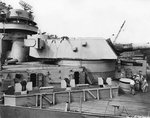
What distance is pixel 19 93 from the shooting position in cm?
→ 687

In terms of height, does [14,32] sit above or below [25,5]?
below

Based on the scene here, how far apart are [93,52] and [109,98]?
2.50 m

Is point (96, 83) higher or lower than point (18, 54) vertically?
lower

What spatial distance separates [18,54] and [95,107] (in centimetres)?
681

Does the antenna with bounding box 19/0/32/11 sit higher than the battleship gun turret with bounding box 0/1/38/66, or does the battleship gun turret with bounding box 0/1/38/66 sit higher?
the antenna with bounding box 19/0/32/11

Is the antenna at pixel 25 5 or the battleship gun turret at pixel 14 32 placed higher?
the antenna at pixel 25 5

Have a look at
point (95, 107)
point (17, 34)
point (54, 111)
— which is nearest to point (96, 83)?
point (95, 107)

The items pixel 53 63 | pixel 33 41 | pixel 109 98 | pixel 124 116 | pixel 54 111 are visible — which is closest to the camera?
pixel 124 116

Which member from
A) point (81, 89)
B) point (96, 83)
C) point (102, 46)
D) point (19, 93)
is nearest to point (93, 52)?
point (102, 46)

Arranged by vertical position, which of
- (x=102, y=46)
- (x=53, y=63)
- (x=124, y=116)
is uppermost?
(x=102, y=46)

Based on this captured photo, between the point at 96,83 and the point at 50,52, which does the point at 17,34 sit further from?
the point at 96,83

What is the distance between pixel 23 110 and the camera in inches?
243

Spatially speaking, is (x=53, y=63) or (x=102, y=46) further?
(x=53, y=63)

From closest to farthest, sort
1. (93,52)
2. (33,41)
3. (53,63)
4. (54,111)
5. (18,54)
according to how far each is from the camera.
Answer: (54,111)
(93,52)
(33,41)
(53,63)
(18,54)
